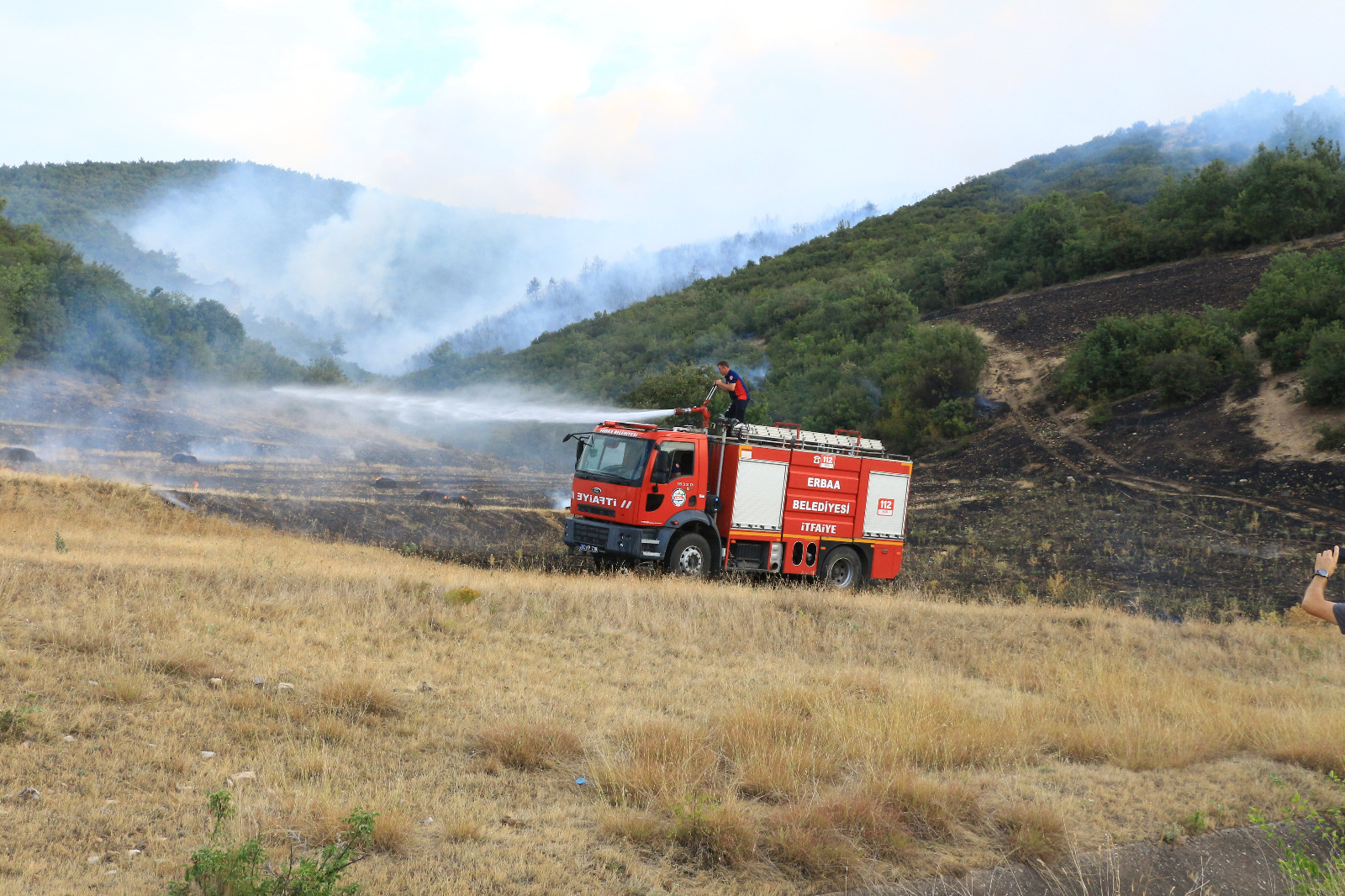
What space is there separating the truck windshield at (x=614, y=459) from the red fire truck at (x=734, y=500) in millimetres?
22

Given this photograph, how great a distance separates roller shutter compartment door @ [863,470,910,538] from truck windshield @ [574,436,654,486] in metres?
5.60

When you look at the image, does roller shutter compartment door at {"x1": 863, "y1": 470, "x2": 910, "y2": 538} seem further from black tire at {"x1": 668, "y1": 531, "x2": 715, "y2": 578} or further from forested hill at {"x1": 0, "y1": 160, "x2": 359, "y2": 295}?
forested hill at {"x1": 0, "y1": 160, "x2": 359, "y2": 295}

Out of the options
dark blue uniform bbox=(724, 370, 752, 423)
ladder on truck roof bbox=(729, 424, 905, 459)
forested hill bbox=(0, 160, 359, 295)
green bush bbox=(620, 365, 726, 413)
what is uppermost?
forested hill bbox=(0, 160, 359, 295)

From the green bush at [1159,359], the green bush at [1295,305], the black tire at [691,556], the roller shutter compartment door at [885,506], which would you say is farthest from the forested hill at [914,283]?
the black tire at [691,556]

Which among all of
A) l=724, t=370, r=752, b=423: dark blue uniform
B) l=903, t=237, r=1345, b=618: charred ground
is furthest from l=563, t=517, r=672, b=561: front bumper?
l=903, t=237, r=1345, b=618: charred ground

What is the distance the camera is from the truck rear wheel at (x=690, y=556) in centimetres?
1670

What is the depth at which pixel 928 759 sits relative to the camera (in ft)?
25.3

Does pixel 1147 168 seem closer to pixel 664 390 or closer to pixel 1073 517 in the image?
pixel 664 390

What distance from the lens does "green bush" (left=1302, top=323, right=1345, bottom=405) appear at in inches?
1200

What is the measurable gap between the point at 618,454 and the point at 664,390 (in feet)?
94.0

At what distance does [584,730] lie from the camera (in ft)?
25.8

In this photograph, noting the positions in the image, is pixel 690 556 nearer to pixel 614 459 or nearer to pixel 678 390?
pixel 614 459

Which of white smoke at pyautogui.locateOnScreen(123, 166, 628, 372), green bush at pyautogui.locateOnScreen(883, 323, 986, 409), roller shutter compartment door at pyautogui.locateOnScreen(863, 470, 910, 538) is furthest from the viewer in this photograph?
white smoke at pyautogui.locateOnScreen(123, 166, 628, 372)

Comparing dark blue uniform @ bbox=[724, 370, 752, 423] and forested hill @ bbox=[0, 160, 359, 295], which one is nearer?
dark blue uniform @ bbox=[724, 370, 752, 423]
